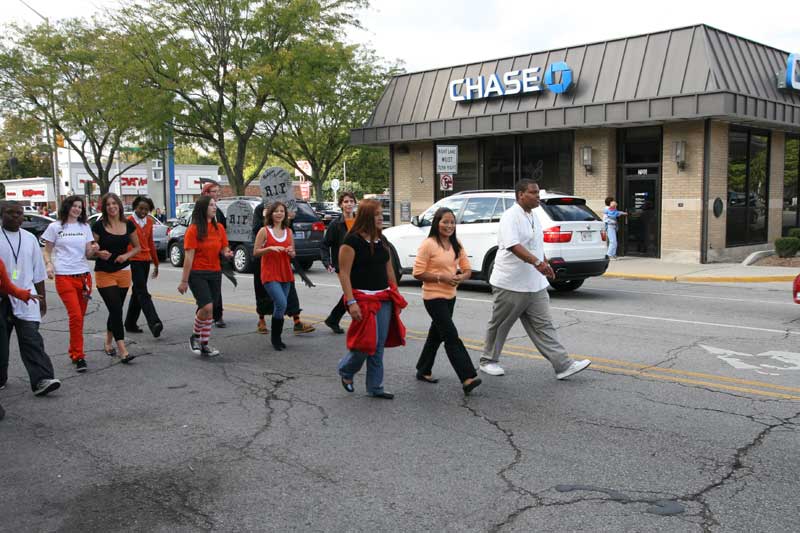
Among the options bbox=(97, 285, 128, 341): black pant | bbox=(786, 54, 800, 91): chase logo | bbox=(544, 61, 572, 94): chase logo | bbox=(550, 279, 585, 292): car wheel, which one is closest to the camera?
bbox=(97, 285, 128, 341): black pant

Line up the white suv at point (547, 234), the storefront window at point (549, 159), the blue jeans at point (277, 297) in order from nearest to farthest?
A: the blue jeans at point (277, 297)
the white suv at point (547, 234)
the storefront window at point (549, 159)

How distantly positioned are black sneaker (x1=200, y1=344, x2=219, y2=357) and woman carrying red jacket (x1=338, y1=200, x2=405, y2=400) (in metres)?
2.46

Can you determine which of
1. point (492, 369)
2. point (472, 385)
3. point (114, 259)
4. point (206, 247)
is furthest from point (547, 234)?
point (114, 259)

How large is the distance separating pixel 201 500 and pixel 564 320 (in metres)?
6.80

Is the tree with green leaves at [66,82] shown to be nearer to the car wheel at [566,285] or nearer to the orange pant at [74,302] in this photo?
the car wheel at [566,285]

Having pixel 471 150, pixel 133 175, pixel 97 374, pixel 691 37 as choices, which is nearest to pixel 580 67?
pixel 691 37

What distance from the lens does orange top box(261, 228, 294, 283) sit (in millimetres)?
8422

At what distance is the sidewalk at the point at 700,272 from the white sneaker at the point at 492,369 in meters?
10.2

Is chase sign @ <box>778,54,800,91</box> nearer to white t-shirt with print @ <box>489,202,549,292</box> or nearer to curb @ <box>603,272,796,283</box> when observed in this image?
curb @ <box>603,272,796,283</box>

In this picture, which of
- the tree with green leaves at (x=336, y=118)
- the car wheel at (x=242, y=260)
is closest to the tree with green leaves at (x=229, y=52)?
the tree with green leaves at (x=336, y=118)

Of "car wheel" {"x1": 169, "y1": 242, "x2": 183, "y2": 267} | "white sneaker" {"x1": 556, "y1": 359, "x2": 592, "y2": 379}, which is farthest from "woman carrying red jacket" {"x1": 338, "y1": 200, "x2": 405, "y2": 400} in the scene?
"car wheel" {"x1": 169, "y1": 242, "x2": 183, "y2": 267}

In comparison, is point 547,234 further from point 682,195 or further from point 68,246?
point 682,195

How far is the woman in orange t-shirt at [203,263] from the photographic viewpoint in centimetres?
783

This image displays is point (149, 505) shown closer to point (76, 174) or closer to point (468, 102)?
point (468, 102)
